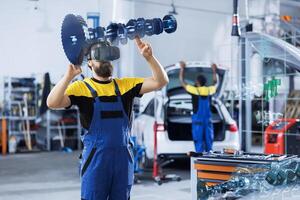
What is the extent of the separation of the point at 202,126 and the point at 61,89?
4.92 metres

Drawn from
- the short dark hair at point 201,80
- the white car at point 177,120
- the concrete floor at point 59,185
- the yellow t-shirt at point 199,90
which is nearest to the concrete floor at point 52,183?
the concrete floor at point 59,185

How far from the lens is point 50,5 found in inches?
472

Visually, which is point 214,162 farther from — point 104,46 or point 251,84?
point 251,84

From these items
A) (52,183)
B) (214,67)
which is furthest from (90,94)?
(214,67)

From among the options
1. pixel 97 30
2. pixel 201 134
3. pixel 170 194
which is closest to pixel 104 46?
pixel 97 30

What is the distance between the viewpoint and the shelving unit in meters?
11.2

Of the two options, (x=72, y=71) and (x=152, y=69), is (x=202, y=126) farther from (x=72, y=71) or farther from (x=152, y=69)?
(x=72, y=71)

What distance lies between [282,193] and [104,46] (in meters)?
1.84

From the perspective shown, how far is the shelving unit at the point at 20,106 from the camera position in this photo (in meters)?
11.2

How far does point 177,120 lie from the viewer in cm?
807

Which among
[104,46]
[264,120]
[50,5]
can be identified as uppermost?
[50,5]

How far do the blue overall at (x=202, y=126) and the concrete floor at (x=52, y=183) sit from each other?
24.3 inches

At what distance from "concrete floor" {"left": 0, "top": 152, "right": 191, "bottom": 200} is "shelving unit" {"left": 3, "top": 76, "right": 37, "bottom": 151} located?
1858mm

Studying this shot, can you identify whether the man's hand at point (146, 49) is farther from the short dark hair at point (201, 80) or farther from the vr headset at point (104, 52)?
the short dark hair at point (201, 80)
